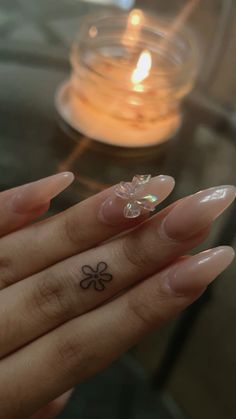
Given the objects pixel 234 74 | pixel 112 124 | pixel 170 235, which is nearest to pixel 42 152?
pixel 112 124

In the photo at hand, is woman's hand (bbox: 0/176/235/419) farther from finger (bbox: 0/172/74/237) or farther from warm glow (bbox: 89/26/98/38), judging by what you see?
warm glow (bbox: 89/26/98/38)

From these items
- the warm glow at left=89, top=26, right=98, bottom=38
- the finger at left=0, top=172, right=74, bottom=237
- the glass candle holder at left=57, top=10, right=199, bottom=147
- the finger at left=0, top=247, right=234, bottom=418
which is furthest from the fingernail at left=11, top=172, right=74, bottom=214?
the warm glow at left=89, top=26, right=98, bottom=38

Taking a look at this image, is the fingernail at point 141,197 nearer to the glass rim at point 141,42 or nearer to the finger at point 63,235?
the finger at point 63,235

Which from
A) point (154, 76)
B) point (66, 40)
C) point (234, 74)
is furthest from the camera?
point (234, 74)

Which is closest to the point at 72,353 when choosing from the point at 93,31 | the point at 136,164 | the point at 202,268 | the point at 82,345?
the point at 82,345

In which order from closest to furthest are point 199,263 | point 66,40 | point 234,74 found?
point 199,263 < point 66,40 < point 234,74

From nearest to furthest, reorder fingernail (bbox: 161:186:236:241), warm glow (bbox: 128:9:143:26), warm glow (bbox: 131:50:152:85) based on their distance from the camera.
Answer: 1. fingernail (bbox: 161:186:236:241)
2. warm glow (bbox: 131:50:152:85)
3. warm glow (bbox: 128:9:143:26)

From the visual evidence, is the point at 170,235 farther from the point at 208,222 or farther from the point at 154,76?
the point at 154,76
